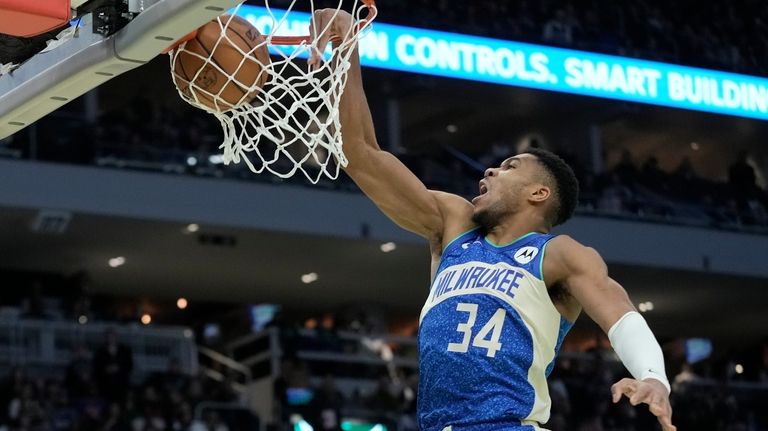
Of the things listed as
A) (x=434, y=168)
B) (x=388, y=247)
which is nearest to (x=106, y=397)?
(x=388, y=247)

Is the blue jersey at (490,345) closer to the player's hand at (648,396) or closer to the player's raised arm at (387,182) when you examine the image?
the player's raised arm at (387,182)

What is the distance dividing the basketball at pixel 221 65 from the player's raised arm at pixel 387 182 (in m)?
0.19

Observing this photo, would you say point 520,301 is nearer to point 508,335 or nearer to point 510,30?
A: point 508,335

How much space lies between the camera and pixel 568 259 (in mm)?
4203

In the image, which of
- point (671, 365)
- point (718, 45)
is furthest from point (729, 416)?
point (718, 45)

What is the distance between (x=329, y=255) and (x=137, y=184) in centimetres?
332

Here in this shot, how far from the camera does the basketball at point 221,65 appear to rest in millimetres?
4488

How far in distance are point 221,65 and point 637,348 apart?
160 cm

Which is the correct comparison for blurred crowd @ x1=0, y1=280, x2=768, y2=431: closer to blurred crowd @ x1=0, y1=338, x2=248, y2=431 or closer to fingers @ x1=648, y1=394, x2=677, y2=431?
blurred crowd @ x1=0, y1=338, x2=248, y2=431

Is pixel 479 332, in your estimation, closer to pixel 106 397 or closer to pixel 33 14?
pixel 33 14

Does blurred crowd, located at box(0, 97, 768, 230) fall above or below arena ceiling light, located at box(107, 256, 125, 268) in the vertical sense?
above

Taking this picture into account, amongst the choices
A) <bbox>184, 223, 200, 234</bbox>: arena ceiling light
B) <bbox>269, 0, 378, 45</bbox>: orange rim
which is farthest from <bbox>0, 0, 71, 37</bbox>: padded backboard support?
<bbox>184, 223, 200, 234</bbox>: arena ceiling light

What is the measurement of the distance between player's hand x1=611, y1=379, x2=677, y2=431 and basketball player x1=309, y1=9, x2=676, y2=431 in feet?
0.57

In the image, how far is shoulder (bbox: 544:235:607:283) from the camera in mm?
4145
